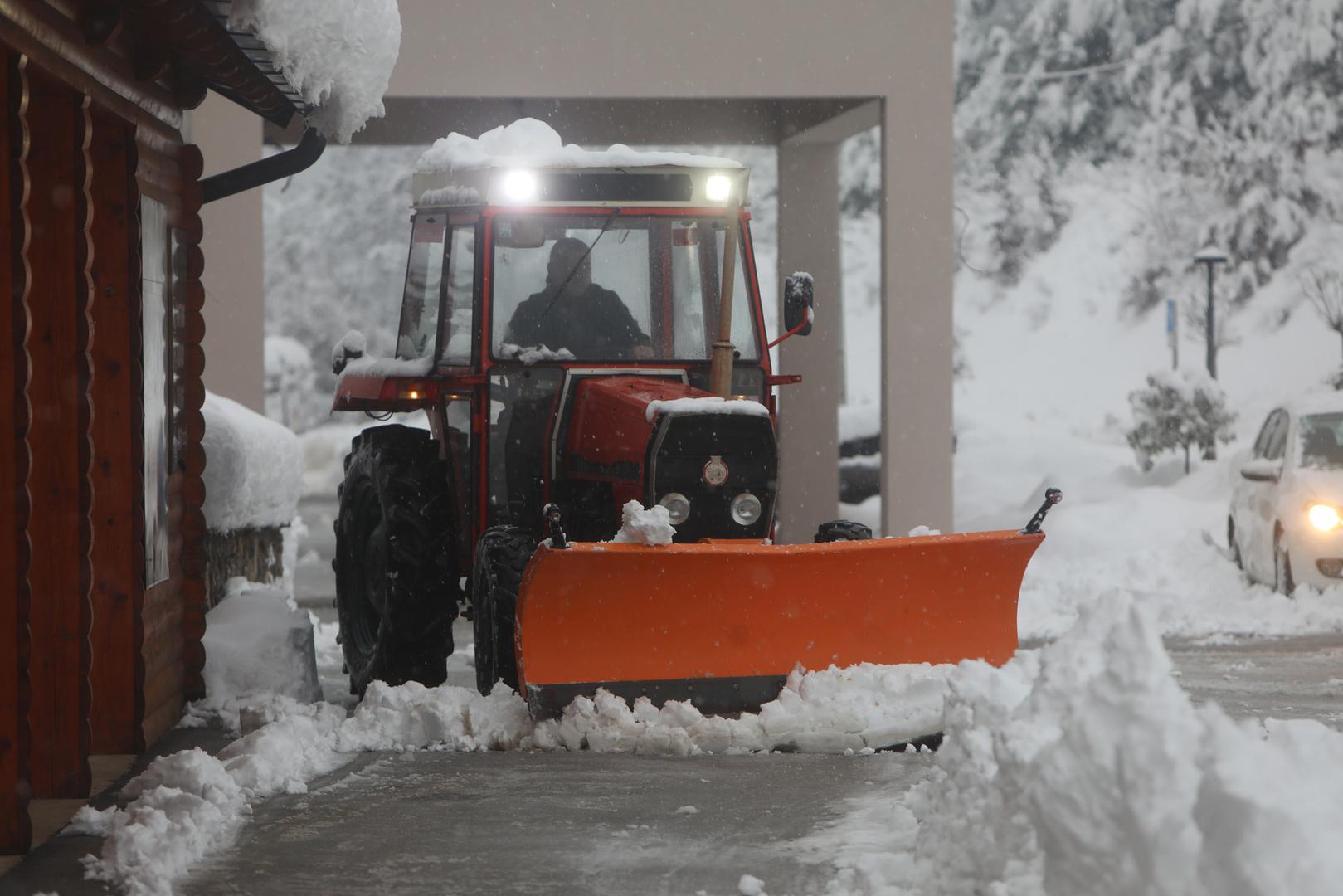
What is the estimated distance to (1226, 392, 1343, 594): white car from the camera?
11.1 m

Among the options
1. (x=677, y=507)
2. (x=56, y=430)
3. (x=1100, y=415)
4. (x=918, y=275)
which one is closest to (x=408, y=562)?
(x=677, y=507)

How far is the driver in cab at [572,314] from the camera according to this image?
764cm

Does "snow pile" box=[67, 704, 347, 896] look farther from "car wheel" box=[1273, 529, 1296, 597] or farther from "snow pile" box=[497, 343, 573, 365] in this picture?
"car wheel" box=[1273, 529, 1296, 597]

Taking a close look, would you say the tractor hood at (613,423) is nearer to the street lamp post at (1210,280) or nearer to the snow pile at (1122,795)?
the snow pile at (1122,795)

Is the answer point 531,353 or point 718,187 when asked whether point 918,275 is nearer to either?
point 718,187

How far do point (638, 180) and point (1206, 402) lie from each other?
15755 mm

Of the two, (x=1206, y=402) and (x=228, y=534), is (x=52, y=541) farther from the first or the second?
(x=1206, y=402)

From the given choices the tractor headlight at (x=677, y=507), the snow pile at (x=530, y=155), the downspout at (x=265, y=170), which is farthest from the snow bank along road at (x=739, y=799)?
the downspout at (x=265, y=170)

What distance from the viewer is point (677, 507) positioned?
271 inches

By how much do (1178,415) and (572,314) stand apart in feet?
51.1

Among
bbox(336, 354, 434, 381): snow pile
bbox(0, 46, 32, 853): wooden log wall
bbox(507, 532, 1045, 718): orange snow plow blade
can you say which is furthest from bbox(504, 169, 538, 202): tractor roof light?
bbox(0, 46, 32, 853): wooden log wall

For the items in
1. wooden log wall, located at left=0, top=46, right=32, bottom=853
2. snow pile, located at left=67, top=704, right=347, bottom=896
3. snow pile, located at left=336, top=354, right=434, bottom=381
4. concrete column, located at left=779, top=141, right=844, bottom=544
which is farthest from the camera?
concrete column, located at left=779, top=141, right=844, bottom=544

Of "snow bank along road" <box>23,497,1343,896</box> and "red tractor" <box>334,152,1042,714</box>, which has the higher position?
"red tractor" <box>334,152,1042,714</box>

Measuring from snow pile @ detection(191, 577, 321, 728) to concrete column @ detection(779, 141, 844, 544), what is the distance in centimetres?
744
